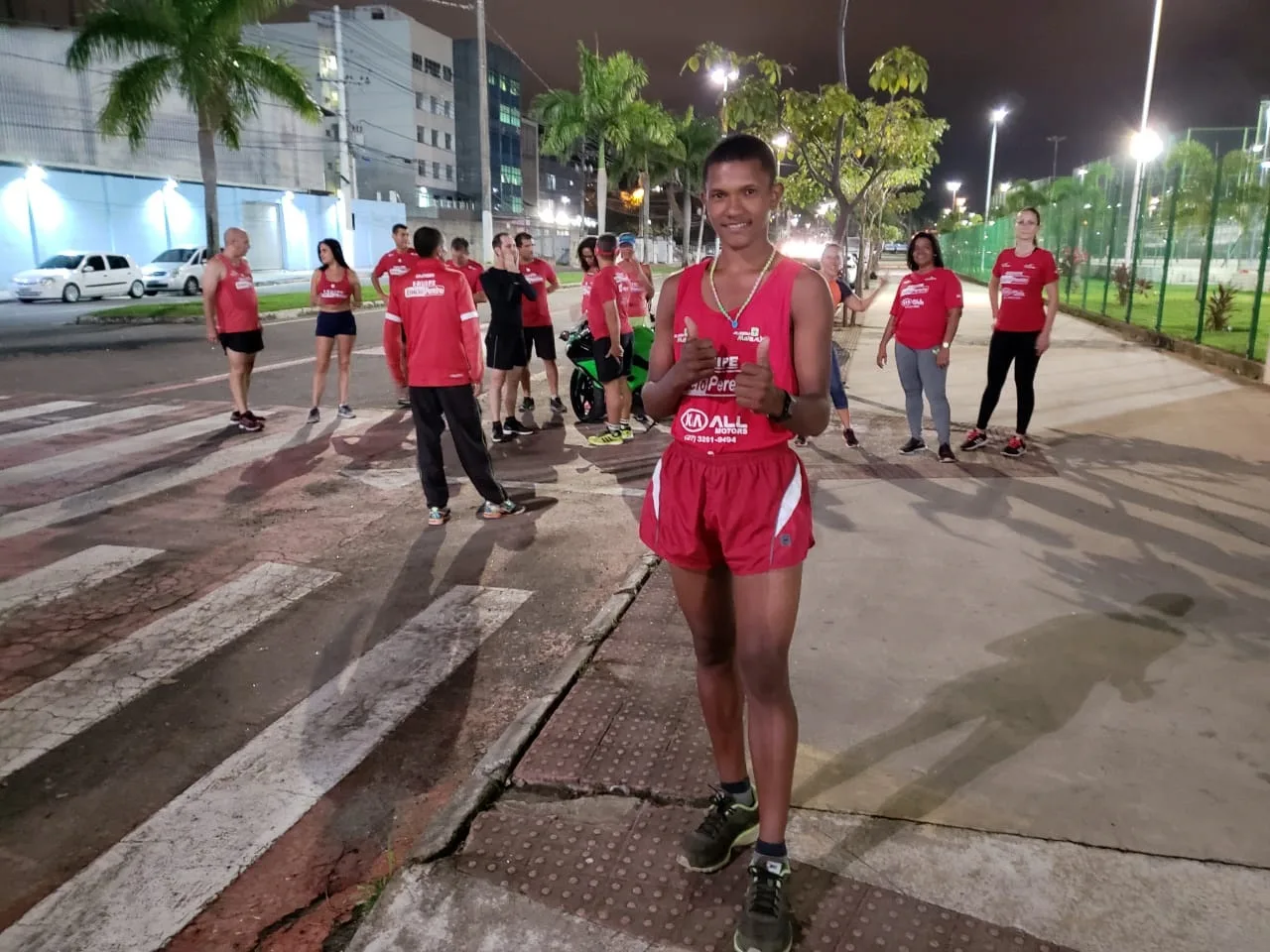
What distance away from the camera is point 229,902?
2902 mm

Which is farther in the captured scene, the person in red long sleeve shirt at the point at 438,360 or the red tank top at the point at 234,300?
the red tank top at the point at 234,300

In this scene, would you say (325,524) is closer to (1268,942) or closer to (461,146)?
(1268,942)

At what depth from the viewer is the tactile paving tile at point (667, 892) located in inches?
103

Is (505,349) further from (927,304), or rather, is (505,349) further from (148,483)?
(927,304)

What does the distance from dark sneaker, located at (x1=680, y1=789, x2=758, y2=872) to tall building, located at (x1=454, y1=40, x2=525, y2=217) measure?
69.8 metres

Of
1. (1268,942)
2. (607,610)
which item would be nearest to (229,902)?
(607,610)

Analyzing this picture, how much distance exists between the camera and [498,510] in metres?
6.80

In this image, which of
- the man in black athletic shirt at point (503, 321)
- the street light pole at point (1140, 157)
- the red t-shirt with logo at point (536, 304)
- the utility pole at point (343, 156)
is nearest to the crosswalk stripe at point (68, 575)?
the man in black athletic shirt at point (503, 321)

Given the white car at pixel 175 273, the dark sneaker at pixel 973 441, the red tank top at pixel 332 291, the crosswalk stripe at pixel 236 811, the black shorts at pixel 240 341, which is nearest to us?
the crosswalk stripe at pixel 236 811

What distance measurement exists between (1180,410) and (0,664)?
10491 mm

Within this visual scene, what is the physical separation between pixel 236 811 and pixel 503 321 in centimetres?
638

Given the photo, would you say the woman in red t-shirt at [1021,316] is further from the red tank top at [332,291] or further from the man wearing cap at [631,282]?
the red tank top at [332,291]

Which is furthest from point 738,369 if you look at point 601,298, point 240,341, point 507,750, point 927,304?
point 240,341

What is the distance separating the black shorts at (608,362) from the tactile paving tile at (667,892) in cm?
627
